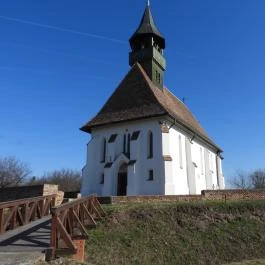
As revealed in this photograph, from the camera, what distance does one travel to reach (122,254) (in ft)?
49.2

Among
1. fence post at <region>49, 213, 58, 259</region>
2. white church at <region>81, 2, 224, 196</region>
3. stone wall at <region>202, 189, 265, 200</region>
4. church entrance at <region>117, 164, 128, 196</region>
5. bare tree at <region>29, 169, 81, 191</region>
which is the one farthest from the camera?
bare tree at <region>29, 169, 81, 191</region>

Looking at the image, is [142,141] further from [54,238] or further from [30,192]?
[54,238]

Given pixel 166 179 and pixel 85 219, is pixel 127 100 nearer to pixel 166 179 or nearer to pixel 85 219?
pixel 166 179

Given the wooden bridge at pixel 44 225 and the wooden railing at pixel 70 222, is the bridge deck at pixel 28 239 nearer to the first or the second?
the wooden bridge at pixel 44 225

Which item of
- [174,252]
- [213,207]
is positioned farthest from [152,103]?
[174,252]

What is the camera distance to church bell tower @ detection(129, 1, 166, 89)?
33.8m

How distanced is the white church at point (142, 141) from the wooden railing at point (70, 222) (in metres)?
9.77

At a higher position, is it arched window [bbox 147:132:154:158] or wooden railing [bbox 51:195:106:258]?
arched window [bbox 147:132:154:158]

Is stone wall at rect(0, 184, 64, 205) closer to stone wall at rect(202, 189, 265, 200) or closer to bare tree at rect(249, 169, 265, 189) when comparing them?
stone wall at rect(202, 189, 265, 200)

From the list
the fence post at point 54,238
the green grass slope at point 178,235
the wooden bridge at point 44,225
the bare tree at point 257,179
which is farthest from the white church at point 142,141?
the bare tree at point 257,179

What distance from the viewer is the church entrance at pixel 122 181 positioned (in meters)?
28.2

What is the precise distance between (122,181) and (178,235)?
38.4ft

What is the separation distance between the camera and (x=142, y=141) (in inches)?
1113

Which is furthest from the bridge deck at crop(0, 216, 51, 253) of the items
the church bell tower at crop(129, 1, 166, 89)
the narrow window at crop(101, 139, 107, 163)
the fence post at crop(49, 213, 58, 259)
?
the church bell tower at crop(129, 1, 166, 89)
